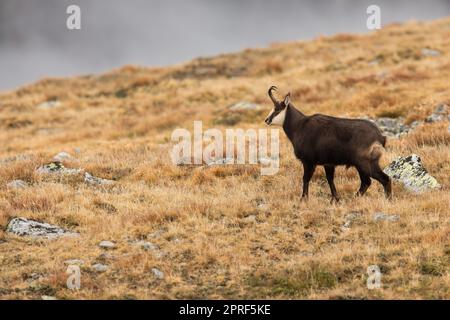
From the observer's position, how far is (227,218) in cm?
1359

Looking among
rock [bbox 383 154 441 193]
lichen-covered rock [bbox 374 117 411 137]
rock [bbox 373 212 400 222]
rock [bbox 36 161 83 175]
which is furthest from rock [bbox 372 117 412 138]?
rock [bbox 36 161 83 175]

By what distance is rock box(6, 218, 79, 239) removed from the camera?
1295 cm

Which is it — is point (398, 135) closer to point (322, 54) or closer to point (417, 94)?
point (417, 94)

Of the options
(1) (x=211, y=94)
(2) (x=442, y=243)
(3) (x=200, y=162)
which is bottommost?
(2) (x=442, y=243)

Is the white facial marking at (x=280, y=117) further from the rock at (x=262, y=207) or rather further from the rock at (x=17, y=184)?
the rock at (x=17, y=184)

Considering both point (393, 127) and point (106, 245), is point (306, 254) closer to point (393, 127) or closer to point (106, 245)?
point (106, 245)

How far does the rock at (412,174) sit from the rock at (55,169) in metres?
8.45

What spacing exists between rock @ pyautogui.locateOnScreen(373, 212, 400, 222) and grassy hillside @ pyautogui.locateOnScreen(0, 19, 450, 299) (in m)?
0.14

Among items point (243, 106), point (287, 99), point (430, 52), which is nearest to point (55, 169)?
point (287, 99)

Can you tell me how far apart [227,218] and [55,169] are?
6682 mm

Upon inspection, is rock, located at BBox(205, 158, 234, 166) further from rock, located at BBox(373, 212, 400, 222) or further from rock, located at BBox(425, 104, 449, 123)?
rock, located at BBox(425, 104, 449, 123)

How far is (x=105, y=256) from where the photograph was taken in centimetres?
1184

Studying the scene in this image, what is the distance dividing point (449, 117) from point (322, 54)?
18.9m

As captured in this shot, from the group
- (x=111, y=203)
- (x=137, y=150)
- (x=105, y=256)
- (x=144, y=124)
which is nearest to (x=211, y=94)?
(x=144, y=124)
